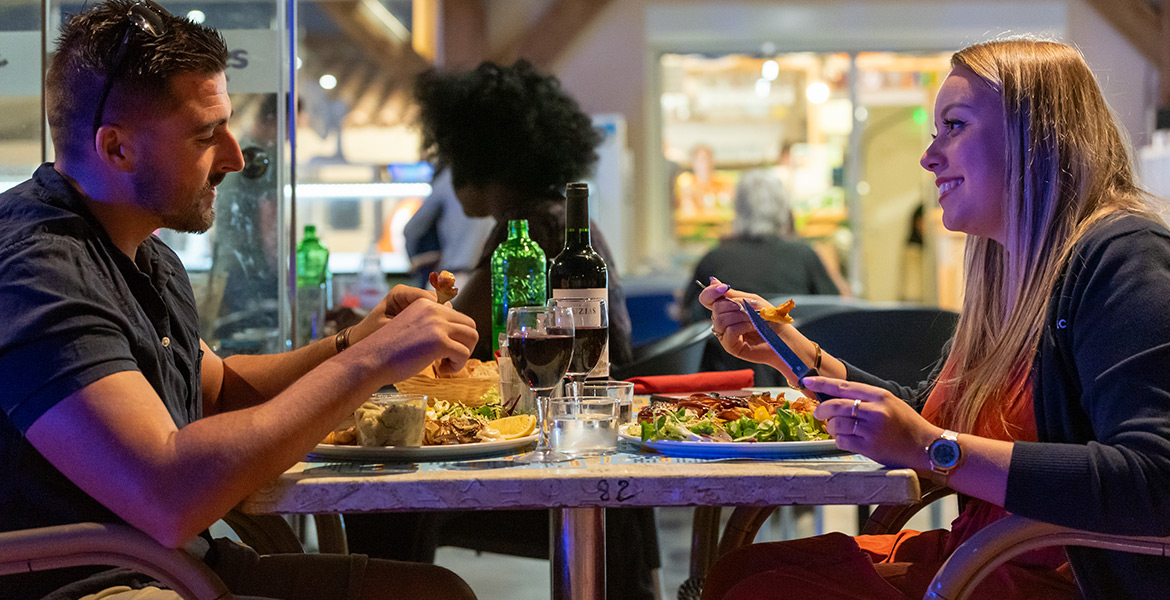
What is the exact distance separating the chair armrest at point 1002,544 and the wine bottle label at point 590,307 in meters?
0.68

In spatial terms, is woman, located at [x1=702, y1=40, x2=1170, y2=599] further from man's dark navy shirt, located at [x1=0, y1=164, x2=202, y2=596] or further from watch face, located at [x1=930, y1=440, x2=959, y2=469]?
man's dark navy shirt, located at [x1=0, y1=164, x2=202, y2=596]

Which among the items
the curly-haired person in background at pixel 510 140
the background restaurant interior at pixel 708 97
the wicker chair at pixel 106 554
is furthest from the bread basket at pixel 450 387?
the background restaurant interior at pixel 708 97

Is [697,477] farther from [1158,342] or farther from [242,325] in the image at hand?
[242,325]

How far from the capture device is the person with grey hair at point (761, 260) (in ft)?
14.0

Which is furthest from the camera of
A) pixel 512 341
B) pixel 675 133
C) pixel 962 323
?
pixel 675 133

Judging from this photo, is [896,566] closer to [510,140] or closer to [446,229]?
[510,140]

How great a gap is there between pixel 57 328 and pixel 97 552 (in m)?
0.24

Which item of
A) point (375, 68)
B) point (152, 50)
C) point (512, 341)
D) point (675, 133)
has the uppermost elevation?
point (375, 68)

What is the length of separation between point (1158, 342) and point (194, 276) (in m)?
2.24

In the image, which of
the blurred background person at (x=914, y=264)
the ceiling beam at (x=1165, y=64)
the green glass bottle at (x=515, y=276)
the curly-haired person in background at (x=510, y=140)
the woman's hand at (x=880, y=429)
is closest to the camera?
the woman's hand at (x=880, y=429)

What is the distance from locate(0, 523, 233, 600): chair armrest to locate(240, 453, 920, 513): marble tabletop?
3.7 inches

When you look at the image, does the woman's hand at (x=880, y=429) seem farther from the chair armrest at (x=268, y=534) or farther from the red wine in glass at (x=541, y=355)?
the chair armrest at (x=268, y=534)

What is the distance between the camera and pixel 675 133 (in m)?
9.43

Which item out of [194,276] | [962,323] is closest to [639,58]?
[194,276]
